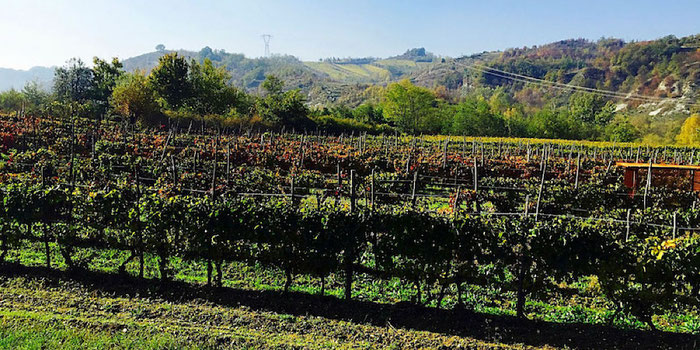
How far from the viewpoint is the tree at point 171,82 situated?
5869 cm

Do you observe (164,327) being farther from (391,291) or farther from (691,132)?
(691,132)

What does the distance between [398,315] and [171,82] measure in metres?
57.6

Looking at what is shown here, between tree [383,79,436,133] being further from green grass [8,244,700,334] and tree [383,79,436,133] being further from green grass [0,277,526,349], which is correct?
green grass [0,277,526,349]

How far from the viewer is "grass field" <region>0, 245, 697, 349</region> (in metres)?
7.80

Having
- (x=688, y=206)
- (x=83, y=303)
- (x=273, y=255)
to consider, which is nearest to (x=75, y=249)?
(x=83, y=303)

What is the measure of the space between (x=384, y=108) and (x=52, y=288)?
77.5 meters

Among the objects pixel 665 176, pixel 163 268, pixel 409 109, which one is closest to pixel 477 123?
pixel 409 109

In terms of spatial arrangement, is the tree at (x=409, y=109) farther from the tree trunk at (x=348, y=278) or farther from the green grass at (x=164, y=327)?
the green grass at (x=164, y=327)

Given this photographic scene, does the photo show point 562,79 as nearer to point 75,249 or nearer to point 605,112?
point 605,112

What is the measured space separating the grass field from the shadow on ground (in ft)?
0.07

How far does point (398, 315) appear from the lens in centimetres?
A: 960

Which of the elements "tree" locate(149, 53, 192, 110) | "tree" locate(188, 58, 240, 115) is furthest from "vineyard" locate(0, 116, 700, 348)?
"tree" locate(188, 58, 240, 115)

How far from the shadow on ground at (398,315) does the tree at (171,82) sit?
52.0 m

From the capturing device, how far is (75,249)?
42.4 feet
